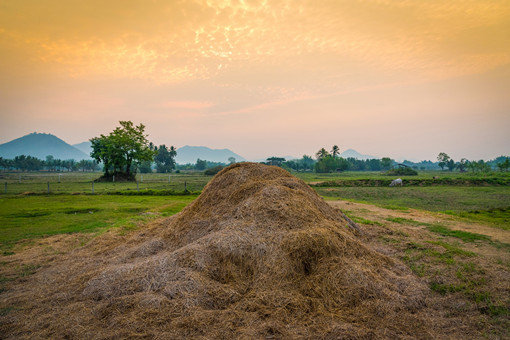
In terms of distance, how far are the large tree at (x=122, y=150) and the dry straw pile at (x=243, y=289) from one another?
4077 cm

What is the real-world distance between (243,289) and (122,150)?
1788 inches

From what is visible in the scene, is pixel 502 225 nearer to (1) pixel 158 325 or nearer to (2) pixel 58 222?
(1) pixel 158 325

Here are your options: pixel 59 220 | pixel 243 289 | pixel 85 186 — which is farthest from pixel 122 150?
pixel 243 289

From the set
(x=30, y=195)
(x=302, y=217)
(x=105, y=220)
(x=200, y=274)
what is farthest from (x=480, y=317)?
(x=30, y=195)

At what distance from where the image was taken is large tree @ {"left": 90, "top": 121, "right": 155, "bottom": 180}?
43.5 m

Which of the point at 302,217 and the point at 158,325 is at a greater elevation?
the point at 302,217

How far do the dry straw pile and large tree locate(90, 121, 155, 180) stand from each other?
4077 centimetres

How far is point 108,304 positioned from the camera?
4.82 m

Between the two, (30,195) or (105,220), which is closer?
(105,220)

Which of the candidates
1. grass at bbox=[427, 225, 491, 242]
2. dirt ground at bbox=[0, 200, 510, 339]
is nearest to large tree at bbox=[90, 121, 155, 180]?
dirt ground at bbox=[0, 200, 510, 339]

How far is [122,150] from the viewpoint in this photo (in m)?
44.2

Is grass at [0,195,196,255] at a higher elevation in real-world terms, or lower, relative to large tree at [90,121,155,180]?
lower

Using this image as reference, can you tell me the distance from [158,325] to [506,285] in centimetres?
730

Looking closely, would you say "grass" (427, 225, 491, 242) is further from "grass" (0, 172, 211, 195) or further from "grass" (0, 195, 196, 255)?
"grass" (0, 172, 211, 195)
